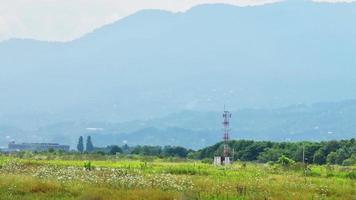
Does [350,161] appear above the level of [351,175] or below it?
above

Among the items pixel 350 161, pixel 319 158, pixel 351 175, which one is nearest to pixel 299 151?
pixel 319 158

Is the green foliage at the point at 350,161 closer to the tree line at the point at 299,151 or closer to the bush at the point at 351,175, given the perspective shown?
the tree line at the point at 299,151

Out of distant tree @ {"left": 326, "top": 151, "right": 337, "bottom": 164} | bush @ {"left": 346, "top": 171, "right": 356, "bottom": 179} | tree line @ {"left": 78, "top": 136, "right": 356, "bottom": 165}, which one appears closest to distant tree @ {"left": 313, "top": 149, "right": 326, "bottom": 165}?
tree line @ {"left": 78, "top": 136, "right": 356, "bottom": 165}

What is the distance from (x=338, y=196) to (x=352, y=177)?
11.9 m

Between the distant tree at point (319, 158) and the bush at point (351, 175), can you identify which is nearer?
the bush at point (351, 175)

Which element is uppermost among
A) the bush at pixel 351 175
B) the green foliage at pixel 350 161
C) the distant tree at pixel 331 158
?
the distant tree at pixel 331 158

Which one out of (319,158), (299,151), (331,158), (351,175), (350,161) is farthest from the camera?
(319,158)

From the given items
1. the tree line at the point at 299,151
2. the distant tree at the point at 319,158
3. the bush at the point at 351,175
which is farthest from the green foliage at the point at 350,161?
the bush at the point at 351,175

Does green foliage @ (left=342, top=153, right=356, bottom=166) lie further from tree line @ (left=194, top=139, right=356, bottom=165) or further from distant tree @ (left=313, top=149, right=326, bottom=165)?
distant tree @ (left=313, top=149, right=326, bottom=165)

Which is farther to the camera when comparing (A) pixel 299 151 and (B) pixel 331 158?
(A) pixel 299 151

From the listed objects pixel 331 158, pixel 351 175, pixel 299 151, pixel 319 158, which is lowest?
pixel 351 175

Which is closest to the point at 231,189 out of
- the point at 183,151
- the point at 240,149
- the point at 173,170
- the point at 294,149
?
the point at 173,170

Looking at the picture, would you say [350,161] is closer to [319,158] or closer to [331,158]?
[331,158]

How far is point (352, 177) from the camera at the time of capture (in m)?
36.6
